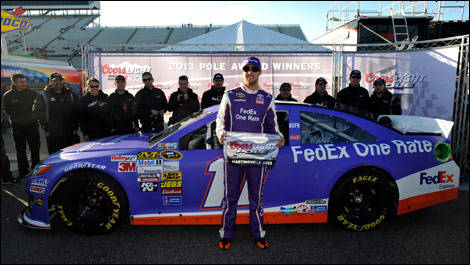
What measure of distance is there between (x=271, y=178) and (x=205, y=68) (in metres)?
5.67

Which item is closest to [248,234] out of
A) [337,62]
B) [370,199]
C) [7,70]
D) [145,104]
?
[370,199]

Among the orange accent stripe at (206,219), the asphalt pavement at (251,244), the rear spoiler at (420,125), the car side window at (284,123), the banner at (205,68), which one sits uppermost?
the banner at (205,68)

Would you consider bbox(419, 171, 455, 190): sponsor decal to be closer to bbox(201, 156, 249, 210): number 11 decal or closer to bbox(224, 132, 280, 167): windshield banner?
bbox(224, 132, 280, 167): windshield banner

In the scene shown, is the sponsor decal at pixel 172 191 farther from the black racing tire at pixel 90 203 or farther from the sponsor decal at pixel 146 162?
the black racing tire at pixel 90 203

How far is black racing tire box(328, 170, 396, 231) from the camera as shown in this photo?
2.98 m

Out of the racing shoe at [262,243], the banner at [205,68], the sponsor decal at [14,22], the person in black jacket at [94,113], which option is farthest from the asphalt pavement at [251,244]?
Result: the sponsor decal at [14,22]

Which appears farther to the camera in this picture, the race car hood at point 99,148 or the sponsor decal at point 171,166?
the race car hood at point 99,148

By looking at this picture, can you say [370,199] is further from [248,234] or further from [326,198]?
[248,234]

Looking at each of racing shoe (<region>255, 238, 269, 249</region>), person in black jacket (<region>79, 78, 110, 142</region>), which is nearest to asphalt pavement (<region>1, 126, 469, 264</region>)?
racing shoe (<region>255, 238, 269, 249</region>)

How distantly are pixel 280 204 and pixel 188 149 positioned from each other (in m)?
1.02

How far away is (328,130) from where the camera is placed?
307cm

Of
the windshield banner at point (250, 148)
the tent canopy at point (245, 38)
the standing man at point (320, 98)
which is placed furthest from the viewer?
the tent canopy at point (245, 38)

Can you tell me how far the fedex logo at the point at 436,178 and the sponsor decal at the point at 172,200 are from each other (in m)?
2.39

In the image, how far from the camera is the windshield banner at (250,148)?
8.35 ft
